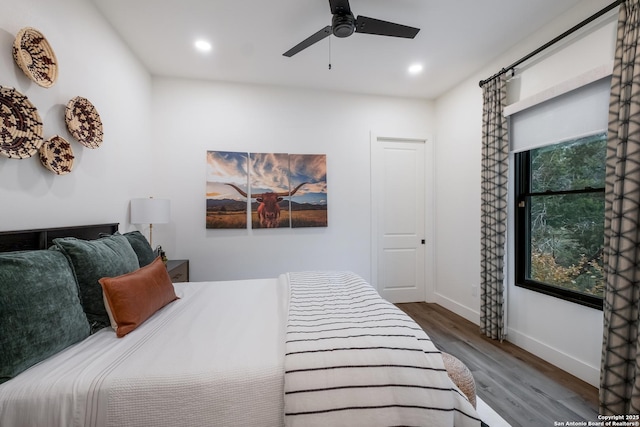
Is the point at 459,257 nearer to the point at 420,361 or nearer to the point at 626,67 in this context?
the point at 626,67

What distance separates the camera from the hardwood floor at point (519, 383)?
1723 millimetres

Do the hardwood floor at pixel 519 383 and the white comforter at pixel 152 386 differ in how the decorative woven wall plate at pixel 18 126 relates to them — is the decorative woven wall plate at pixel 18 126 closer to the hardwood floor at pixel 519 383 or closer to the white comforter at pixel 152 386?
the white comforter at pixel 152 386

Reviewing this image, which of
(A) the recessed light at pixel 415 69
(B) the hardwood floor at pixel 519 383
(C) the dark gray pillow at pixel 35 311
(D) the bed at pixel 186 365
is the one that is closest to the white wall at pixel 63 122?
(D) the bed at pixel 186 365

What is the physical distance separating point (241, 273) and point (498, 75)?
3.52 metres

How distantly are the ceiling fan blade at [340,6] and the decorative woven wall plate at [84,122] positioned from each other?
1.85 metres

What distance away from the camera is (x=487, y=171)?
278 cm

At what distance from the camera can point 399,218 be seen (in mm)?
3801

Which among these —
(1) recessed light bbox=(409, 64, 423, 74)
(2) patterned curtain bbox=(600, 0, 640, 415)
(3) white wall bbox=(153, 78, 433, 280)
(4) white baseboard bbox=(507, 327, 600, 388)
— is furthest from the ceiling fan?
(4) white baseboard bbox=(507, 327, 600, 388)

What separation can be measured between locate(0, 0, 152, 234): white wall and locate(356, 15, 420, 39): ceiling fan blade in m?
1.96

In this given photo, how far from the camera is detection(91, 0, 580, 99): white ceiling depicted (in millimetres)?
2125

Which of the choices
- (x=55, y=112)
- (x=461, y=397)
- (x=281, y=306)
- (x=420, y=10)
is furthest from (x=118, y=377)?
(x=420, y=10)

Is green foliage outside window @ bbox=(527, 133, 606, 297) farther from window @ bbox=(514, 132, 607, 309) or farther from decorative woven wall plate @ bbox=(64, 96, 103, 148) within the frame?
decorative woven wall plate @ bbox=(64, 96, 103, 148)

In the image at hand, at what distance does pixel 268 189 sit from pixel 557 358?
127 inches

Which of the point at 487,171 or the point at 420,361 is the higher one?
the point at 487,171
